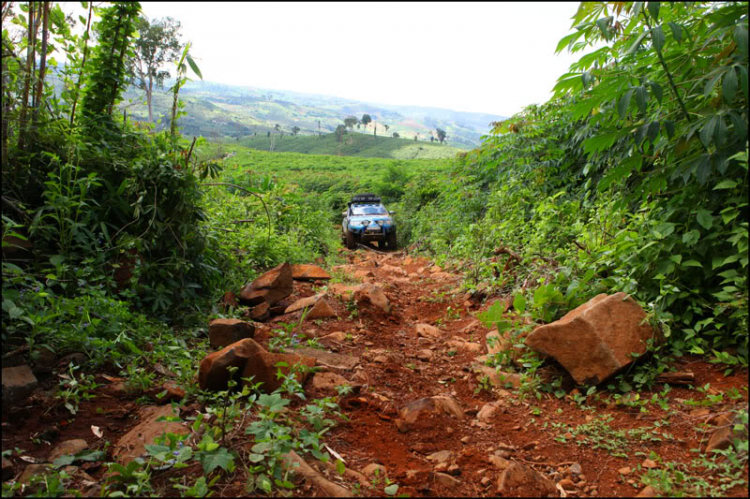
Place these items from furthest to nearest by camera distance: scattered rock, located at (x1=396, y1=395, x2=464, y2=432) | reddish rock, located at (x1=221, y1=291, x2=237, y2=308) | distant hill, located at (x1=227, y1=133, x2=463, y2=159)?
distant hill, located at (x1=227, y1=133, x2=463, y2=159)
reddish rock, located at (x1=221, y1=291, x2=237, y2=308)
scattered rock, located at (x1=396, y1=395, x2=464, y2=432)

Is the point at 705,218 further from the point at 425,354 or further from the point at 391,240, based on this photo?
the point at 391,240

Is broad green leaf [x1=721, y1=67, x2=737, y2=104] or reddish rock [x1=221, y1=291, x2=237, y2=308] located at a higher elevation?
broad green leaf [x1=721, y1=67, x2=737, y2=104]

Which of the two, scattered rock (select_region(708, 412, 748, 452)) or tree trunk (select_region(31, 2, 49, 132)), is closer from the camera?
scattered rock (select_region(708, 412, 748, 452))

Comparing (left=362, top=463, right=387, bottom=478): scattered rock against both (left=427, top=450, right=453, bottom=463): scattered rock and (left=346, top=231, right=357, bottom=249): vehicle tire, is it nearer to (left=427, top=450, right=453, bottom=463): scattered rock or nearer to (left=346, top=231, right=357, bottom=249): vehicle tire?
(left=427, top=450, right=453, bottom=463): scattered rock

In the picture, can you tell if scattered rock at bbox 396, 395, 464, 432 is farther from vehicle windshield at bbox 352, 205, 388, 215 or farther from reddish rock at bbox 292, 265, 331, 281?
vehicle windshield at bbox 352, 205, 388, 215

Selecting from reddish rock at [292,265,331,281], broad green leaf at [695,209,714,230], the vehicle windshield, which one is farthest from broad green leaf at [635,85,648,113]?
the vehicle windshield

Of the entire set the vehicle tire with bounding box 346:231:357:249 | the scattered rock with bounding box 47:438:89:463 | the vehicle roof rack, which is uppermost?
the vehicle roof rack

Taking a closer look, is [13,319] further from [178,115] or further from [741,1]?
[741,1]

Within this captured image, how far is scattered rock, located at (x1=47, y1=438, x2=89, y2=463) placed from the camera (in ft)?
7.00

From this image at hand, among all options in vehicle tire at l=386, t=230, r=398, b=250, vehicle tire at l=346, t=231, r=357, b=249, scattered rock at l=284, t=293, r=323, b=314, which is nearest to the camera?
scattered rock at l=284, t=293, r=323, b=314

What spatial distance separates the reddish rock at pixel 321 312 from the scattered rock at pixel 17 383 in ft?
8.41

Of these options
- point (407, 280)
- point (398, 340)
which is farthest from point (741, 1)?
point (407, 280)

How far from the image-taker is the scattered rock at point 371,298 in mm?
5234

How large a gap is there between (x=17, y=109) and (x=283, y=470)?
356cm
